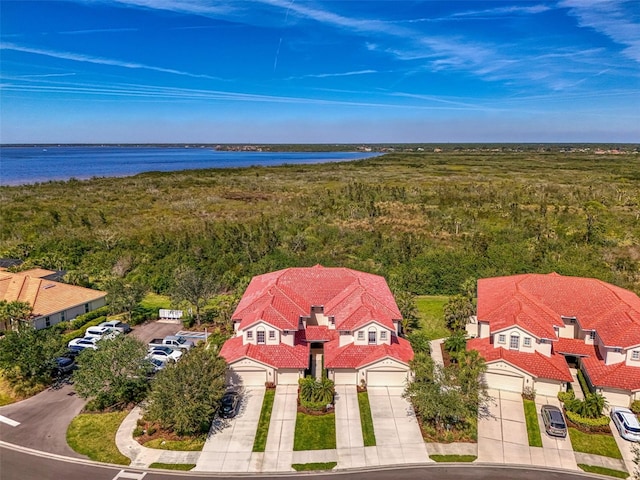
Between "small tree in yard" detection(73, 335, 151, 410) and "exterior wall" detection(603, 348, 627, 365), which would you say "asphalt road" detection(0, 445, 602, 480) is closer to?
"small tree in yard" detection(73, 335, 151, 410)

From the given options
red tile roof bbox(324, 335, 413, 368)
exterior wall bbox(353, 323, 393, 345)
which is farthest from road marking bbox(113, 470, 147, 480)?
exterior wall bbox(353, 323, 393, 345)

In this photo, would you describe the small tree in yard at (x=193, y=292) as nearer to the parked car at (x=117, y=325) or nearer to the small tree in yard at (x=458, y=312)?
the parked car at (x=117, y=325)

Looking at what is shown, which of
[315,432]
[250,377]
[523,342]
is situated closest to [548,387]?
[523,342]

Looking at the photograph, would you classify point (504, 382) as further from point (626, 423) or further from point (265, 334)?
point (265, 334)

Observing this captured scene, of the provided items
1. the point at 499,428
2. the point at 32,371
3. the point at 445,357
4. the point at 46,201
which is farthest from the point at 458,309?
the point at 46,201

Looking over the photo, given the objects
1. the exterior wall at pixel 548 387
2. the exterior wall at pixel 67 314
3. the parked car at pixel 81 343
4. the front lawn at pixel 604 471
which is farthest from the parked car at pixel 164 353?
the front lawn at pixel 604 471
